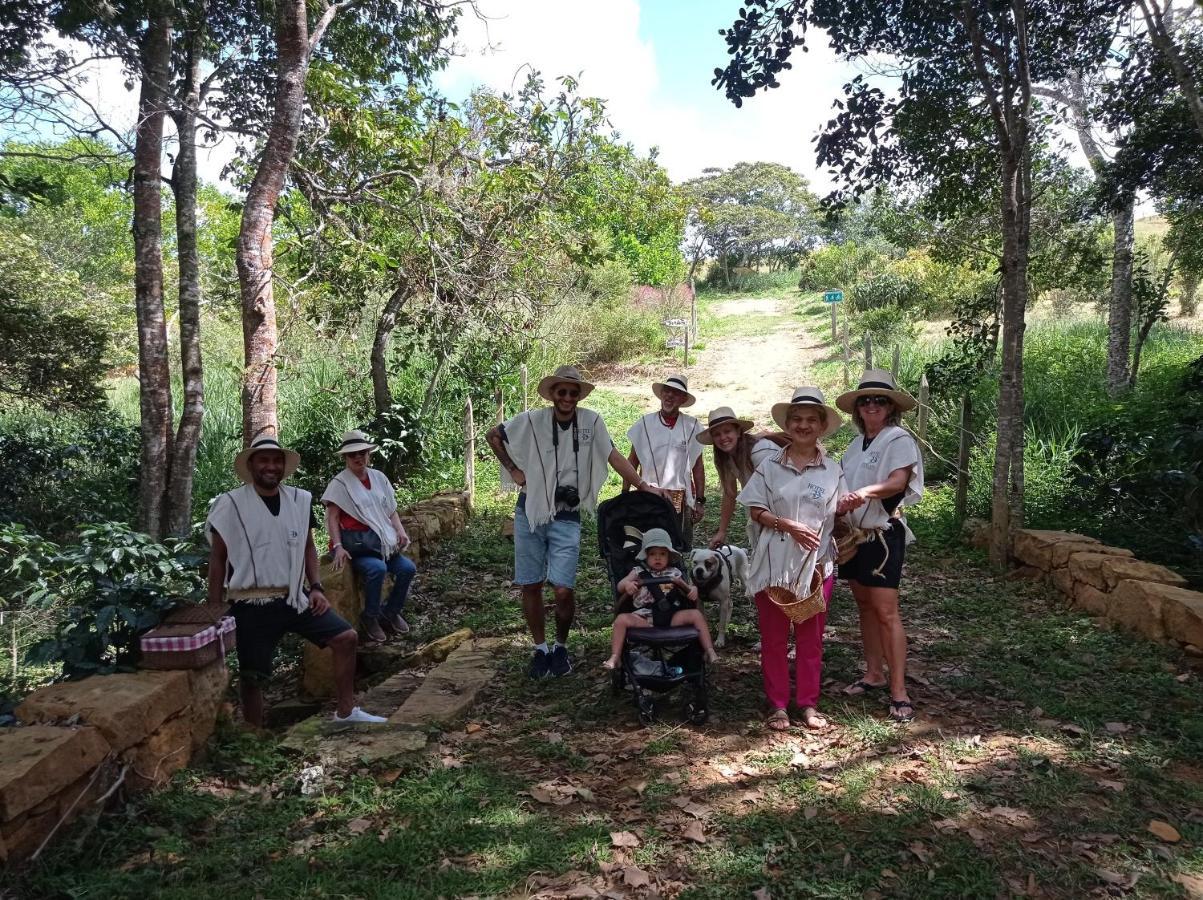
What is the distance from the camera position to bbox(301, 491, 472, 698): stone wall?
17.0ft

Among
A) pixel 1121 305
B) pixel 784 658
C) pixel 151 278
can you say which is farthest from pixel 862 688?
pixel 1121 305

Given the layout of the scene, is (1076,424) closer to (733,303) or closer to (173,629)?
(173,629)

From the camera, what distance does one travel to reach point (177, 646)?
363cm

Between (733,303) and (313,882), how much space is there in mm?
40027

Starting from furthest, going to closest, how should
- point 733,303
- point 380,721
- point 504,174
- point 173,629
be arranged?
point 733,303 → point 504,174 → point 380,721 → point 173,629

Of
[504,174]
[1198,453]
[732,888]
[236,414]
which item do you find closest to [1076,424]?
[1198,453]

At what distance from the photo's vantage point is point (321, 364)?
12.2 meters

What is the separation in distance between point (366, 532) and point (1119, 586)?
16.8ft

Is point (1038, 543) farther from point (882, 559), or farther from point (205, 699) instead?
point (205, 699)

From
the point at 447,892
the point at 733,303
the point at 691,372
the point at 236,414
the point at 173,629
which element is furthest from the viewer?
the point at 733,303

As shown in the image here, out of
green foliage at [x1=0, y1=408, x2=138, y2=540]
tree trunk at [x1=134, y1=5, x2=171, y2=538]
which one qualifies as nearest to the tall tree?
tree trunk at [x1=134, y1=5, x2=171, y2=538]

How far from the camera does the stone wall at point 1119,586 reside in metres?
4.72

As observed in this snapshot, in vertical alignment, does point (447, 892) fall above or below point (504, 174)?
below

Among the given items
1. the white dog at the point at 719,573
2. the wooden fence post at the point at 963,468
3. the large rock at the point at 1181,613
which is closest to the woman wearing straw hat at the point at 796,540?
the white dog at the point at 719,573
